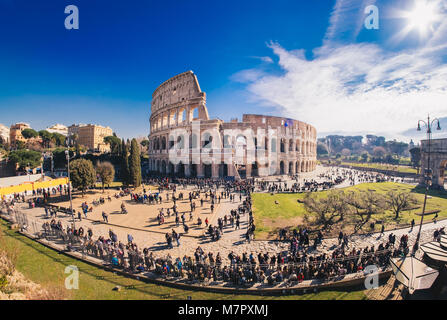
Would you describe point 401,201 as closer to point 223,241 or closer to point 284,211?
point 284,211

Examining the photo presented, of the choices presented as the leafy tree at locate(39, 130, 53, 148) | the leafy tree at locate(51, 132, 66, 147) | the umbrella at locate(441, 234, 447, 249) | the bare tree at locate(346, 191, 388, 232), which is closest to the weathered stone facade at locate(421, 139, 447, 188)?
the bare tree at locate(346, 191, 388, 232)

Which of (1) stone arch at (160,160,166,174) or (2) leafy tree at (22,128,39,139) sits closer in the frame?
(1) stone arch at (160,160,166,174)

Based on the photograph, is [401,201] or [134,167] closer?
[401,201]

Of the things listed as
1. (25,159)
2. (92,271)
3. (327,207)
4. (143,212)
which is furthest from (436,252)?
(25,159)

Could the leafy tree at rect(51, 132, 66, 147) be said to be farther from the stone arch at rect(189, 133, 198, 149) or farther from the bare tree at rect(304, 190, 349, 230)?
the bare tree at rect(304, 190, 349, 230)
